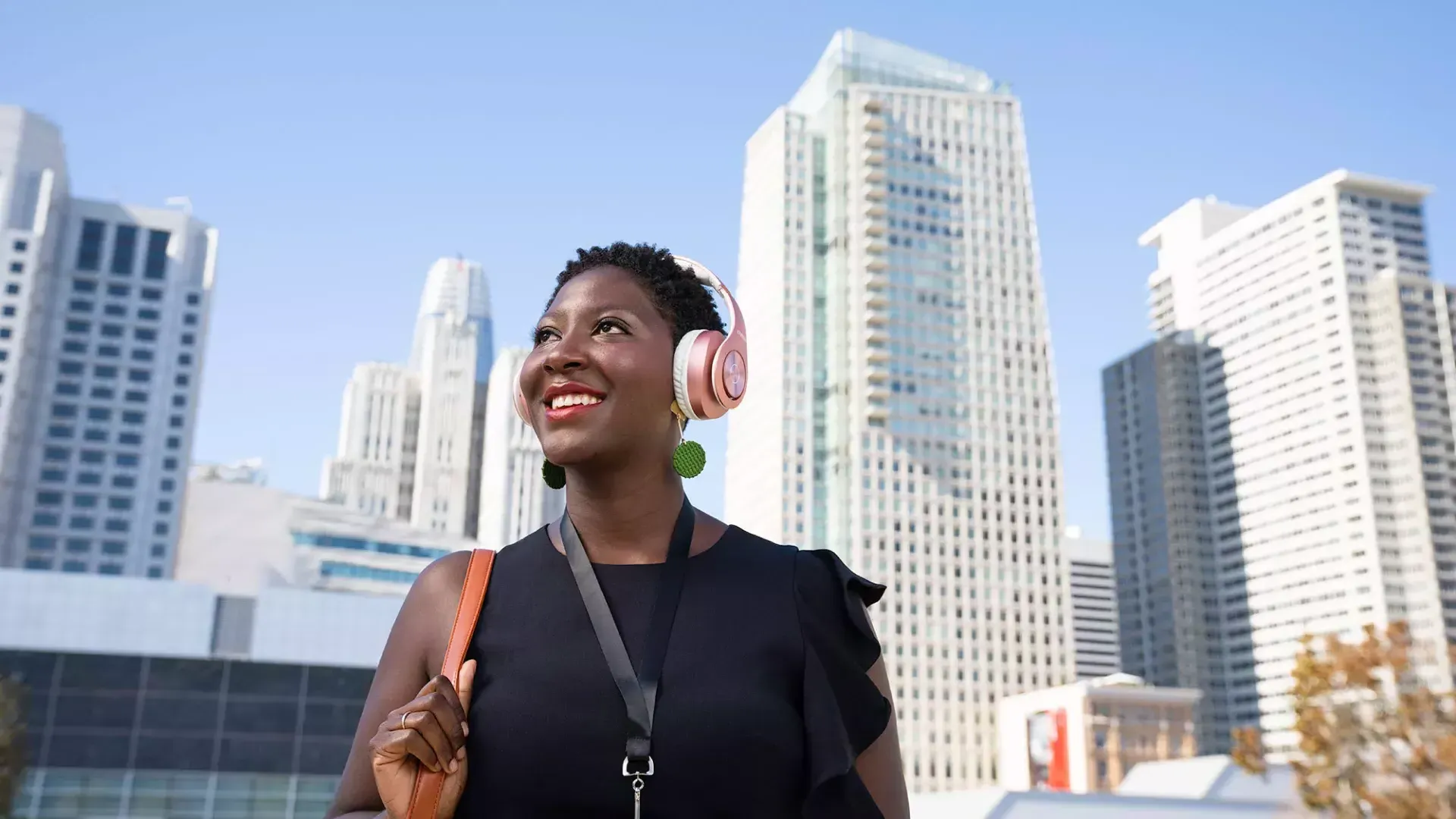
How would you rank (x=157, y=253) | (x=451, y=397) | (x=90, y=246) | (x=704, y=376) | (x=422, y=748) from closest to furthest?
1. (x=422, y=748)
2. (x=704, y=376)
3. (x=90, y=246)
4. (x=157, y=253)
5. (x=451, y=397)

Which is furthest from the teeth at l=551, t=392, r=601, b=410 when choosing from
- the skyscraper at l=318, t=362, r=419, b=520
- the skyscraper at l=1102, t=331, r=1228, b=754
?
the skyscraper at l=318, t=362, r=419, b=520

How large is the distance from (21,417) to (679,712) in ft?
384

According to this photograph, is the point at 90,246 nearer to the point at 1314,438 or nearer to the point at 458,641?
the point at 458,641

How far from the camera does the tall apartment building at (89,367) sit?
10244 centimetres

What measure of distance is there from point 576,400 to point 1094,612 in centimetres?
20121

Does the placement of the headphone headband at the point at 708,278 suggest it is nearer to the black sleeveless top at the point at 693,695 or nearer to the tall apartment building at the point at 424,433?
the black sleeveless top at the point at 693,695

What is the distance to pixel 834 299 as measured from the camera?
117812mm

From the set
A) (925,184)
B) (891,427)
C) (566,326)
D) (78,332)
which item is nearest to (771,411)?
(891,427)

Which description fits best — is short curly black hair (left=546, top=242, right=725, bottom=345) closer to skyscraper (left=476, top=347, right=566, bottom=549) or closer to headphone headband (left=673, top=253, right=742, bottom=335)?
headphone headband (left=673, top=253, right=742, bottom=335)

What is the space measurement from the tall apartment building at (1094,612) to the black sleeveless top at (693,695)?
19689 cm

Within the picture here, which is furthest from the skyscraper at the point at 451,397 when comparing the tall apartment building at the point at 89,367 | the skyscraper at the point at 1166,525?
the skyscraper at the point at 1166,525

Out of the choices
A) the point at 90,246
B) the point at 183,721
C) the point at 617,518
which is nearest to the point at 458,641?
the point at 617,518

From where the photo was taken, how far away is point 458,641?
2326mm

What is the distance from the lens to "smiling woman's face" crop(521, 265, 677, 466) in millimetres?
2434
